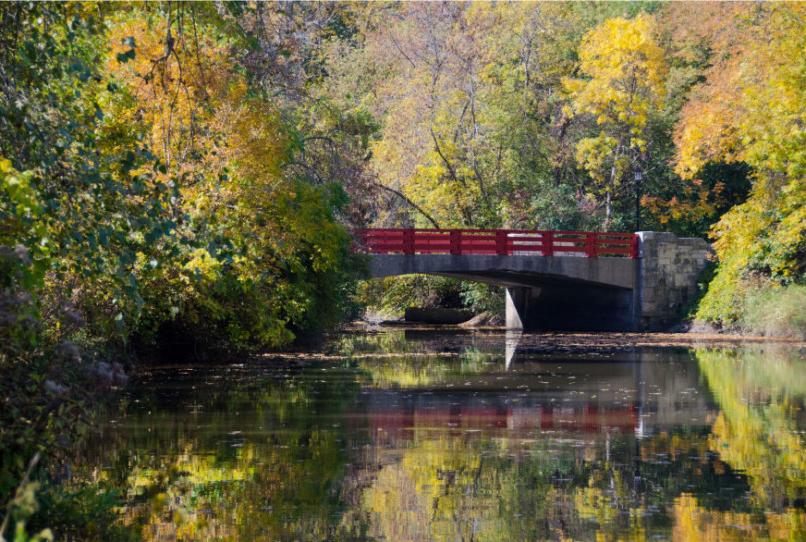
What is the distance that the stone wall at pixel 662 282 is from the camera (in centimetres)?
3634

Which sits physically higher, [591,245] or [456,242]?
[591,245]

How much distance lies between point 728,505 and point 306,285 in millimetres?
15872

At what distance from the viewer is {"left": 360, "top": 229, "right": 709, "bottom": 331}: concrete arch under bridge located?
3425 centimetres

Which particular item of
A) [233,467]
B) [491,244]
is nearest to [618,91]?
[491,244]

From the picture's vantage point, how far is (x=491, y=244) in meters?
35.0

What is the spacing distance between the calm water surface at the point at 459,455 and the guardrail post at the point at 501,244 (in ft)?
44.7

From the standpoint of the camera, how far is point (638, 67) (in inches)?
1566

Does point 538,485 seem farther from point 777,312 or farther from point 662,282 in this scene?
point 662,282

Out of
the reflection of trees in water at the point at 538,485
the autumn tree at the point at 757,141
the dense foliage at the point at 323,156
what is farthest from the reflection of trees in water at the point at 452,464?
the autumn tree at the point at 757,141

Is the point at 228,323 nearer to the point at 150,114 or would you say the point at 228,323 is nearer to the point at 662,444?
the point at 150,114

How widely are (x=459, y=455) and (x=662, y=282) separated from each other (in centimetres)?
2574

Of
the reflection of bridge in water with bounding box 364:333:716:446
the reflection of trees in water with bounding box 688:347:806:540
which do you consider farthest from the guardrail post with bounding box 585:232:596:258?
the reflection of bridge in water with bounding box 364:333:716:446

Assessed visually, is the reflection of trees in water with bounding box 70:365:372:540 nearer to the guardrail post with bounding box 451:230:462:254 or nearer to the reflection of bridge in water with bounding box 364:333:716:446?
the reflection of bridge in water with bounding box 364:333:716:446

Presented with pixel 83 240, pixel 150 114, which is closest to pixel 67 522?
pixel 83 240
